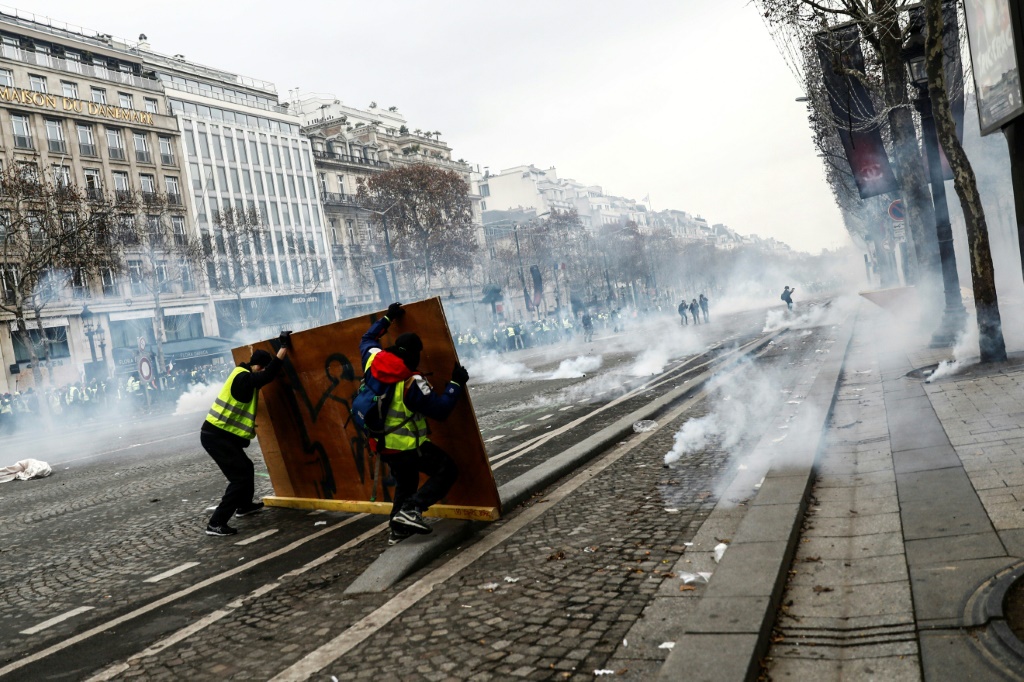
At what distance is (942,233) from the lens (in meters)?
13.6

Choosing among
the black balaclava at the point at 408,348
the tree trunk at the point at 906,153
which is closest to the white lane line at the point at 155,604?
the black balaclava at the point at 408,348

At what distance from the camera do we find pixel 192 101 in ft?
177

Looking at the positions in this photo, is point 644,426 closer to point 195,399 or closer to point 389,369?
point 389,369

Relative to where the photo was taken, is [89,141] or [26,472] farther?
[89,141]

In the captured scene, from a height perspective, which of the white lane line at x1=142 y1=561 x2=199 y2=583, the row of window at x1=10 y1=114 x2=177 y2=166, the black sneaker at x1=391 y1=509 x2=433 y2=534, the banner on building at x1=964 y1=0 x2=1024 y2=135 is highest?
the row of window at x1=10 y1=114 x2=177 y2=166

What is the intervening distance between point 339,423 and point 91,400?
28595 millimetres

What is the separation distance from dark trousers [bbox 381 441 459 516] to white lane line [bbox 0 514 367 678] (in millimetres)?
992

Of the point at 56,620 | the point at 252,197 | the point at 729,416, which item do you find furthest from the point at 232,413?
the point at 252,197

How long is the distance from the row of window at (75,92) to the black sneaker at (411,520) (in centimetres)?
4775

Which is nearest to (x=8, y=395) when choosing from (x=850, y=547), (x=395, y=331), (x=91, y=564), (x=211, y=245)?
(x=211, y=245)

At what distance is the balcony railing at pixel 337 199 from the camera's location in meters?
63.8

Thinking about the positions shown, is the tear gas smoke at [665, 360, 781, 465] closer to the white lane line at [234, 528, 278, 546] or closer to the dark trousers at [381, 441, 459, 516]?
the dark trousers at [381, 441, 459, 516]

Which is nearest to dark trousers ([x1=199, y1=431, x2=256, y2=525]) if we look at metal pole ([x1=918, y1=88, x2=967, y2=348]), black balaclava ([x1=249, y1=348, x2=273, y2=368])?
black balaclava ([x1=249, y1=348, x2=273, y2=368])

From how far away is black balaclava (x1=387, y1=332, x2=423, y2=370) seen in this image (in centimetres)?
541
